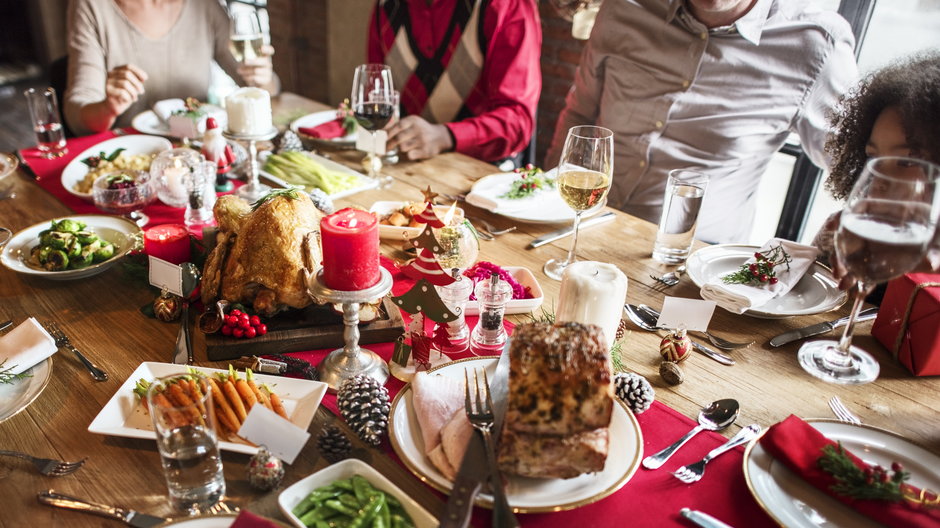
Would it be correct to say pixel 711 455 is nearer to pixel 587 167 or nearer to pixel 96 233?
pixel 587 167

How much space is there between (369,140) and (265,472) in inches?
54.9

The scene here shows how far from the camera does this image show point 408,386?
1033 mm

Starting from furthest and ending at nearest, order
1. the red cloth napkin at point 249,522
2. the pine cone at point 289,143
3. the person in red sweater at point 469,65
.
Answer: the person in red sweater at point 469,65
the pine cone at point 289,143
the red cloth napkin at point 249,522

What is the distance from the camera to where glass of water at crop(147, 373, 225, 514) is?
0.82 metres

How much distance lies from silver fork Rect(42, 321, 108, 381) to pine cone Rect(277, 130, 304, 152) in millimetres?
1040

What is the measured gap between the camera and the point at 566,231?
174cm

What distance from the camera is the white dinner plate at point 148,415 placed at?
0.96 m

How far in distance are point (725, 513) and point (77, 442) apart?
3.21 ft

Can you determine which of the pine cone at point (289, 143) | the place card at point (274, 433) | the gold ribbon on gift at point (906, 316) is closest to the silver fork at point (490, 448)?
the place card at point (274, 433)

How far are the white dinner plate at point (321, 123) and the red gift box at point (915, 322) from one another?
170 cm

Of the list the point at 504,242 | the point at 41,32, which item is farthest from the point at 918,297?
the point at 41,32

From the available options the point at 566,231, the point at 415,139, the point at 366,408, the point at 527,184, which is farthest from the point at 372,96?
the point at 366,408

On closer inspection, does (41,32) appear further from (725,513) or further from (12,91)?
(725,513)

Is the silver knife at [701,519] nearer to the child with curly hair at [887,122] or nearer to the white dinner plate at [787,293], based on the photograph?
the white dinner plate at [787,293]
